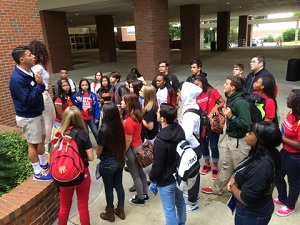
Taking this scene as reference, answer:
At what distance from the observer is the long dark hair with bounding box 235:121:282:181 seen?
6.47 feet

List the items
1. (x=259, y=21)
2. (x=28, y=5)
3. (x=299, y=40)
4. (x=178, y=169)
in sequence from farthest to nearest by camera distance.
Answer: (x=299, y=40) → (x=259, y=21) → (x=28, y=5) → (x=178, y=169)

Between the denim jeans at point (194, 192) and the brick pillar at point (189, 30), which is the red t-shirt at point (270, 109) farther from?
the brick pillar at point (189, 30)

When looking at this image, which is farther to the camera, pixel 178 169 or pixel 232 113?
pixel 232 113

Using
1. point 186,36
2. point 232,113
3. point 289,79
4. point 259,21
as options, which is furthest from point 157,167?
point 259,21

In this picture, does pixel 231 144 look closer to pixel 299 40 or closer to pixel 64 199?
pixel 64 199

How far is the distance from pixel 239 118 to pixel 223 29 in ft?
88.1

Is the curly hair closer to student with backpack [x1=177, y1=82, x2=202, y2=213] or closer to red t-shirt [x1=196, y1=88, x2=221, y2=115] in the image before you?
student with backpack [x1=177, y1=82, x2=202, y2=213]

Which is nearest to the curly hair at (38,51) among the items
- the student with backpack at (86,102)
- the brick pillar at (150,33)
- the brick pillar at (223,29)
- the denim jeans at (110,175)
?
the student with backpack at (86,102)

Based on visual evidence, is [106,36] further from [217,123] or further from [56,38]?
[217,123]

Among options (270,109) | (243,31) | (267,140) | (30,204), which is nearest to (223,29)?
(243,31)

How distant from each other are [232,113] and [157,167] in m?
1.32

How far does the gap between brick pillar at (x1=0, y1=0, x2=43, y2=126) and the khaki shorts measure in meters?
3.93

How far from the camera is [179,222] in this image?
3000mm

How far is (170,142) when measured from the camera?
2.57 meters
